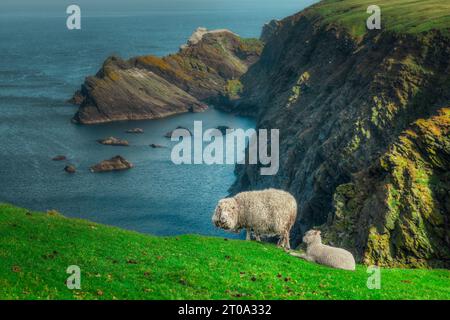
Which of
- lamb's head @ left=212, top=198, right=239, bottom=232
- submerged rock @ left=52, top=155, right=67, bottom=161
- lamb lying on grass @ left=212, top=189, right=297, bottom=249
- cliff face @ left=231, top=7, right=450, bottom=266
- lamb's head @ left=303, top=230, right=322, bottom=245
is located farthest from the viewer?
submerged rock @ left=52, top=155, right=67, bottom=161

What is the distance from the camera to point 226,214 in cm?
2883

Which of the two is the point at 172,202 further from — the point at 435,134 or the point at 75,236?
the point at 75,236

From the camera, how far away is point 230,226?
29047 millimetres

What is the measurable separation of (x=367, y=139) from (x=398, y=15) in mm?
29493

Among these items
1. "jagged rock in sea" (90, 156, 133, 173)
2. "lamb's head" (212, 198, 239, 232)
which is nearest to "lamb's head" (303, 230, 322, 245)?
"lamb's head" (212, 198, 239, 232)

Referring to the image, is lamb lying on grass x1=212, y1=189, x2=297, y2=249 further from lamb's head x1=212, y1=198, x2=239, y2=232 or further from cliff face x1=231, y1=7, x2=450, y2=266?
cliff face x1=231, y1=7, x2=450, y2=266

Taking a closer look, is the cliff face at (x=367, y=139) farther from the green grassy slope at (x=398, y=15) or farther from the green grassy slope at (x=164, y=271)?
the green grassy slope at (x=164, y=271)

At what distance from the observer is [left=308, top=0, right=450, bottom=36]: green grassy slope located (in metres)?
69.6

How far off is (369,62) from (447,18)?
37.4 feet

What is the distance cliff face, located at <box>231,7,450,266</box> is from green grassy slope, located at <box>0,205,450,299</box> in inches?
458

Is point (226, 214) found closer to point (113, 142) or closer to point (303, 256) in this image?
point (303, 256)

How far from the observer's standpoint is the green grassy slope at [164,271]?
19.2m

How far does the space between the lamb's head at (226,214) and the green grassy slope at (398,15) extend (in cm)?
4575

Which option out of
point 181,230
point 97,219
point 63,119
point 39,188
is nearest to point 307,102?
point 181,230
